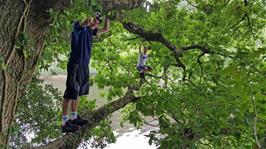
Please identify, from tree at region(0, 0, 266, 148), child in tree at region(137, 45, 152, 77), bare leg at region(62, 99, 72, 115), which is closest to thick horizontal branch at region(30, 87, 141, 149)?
tree at region(0, 0, 266, 148)

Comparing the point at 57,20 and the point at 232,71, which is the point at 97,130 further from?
the point at 232,71

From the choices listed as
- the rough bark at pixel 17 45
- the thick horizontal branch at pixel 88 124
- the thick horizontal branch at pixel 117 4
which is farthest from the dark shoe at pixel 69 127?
the thick horizontal branch at pixel 88 124

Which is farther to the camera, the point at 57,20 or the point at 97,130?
the point at 97,130

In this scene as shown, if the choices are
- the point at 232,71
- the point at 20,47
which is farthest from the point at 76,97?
the point at 232,71

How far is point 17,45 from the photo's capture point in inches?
115

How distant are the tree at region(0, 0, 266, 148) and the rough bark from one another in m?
0.03

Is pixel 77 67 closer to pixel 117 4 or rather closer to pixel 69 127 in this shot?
pixel 69 127

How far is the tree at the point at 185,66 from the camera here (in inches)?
169

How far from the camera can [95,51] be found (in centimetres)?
960

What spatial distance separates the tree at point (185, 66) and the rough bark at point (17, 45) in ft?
0.09

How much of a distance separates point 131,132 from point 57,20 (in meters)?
19.4

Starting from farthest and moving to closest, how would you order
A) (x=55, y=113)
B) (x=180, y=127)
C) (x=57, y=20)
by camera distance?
(x=55, y=113) → (x=180, y=127) → (x=57, y=20)

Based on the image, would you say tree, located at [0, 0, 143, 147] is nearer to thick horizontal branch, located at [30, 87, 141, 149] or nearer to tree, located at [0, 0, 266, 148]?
tree, located at [0, 0, 266, 148]

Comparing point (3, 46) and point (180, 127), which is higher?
point (3, 46)
